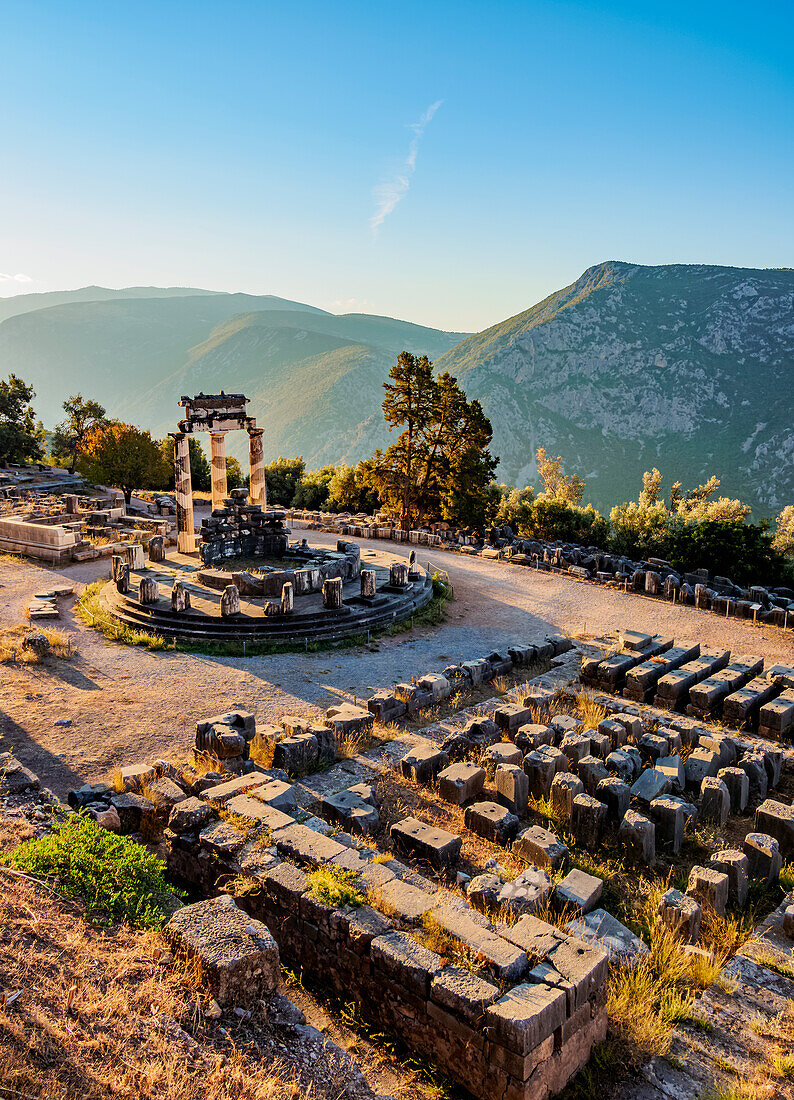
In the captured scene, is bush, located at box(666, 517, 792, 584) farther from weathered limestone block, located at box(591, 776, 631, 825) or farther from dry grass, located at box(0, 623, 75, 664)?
dry grass, located at box(0, 623, 75, 664)

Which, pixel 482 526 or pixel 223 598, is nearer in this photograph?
pixel 223 598

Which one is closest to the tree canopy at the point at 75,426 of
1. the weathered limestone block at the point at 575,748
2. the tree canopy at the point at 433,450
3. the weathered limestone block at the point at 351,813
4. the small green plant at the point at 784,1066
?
the tree canopy at the point at 433,450

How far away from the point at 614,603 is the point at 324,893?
59.3 ft

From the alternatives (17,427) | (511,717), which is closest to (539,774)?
(511,717)

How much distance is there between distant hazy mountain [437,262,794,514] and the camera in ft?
331

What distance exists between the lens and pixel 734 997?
21.6 ft

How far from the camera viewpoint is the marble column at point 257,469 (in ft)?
91.8

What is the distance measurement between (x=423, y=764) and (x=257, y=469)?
20059mm

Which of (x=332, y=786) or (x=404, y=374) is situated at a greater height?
(x=404, y=374)

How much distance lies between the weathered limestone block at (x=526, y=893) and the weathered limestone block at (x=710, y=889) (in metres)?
1.74

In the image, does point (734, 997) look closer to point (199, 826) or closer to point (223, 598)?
point (199, 826)

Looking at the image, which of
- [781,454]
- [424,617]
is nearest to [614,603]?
[424,617]

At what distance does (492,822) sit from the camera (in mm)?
9312

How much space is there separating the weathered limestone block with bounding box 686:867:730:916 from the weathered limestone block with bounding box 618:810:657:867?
91cm
